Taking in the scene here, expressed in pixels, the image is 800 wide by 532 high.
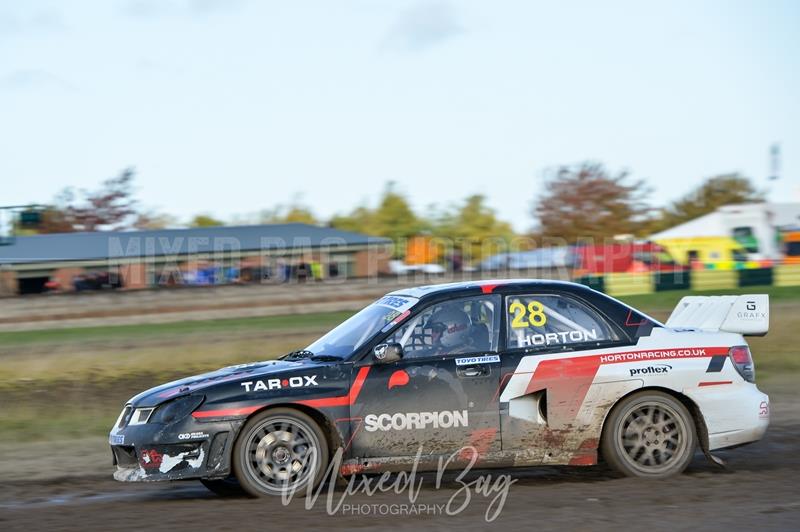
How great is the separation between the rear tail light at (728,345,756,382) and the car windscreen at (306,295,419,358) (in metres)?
2.42

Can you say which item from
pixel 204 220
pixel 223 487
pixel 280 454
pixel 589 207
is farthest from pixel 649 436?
pixel 204 220

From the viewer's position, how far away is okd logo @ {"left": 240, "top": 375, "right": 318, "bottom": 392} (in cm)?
682

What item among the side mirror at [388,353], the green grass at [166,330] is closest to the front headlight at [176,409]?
the side mirror at [388,353]

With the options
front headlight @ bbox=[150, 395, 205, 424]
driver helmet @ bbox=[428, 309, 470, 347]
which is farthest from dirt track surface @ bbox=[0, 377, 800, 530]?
driver helmet @ bbox=[428, 309, 470, 347]

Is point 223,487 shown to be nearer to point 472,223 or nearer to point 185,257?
point 185,257

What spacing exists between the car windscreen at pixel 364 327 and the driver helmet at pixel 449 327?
22cm

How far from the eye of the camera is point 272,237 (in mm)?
41875

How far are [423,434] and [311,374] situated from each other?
887mm

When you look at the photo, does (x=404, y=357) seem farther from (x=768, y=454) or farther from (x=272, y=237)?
(x=272, y=237)

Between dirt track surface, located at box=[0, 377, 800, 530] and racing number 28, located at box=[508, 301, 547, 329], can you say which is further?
racing number 28, located at box=[508, 301, 547, 329]

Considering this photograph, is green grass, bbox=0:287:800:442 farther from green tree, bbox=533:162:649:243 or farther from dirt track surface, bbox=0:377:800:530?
green tree, bbox=533:162:649:243

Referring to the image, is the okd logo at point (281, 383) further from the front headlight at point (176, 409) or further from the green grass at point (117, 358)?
the green grass at point (117, 358)

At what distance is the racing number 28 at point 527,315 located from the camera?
23.9 feet

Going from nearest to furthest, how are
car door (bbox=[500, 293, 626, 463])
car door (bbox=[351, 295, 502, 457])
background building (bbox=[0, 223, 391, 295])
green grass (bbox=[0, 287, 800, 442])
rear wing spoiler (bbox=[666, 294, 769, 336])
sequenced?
car door (bbox=[351, 295, 502, 457]) < car door (bbox=[500, 293, 626, 463]) < rear wing spoiler (bbox=[666, 294, 769, 336]) < green grass (bbox=[0, 287, 800, 442]) < background building (bbox=[0, 223, 391, 295])
